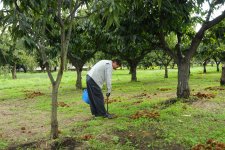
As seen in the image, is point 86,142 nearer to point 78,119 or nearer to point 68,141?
point 68,141

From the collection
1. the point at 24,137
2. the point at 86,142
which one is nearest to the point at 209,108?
the point at 86,142

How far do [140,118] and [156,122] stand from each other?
644mm

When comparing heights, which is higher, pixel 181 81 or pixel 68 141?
pixel 181 81

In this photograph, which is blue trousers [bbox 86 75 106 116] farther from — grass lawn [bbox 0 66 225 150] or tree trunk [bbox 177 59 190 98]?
tree trunk [bbox 177 59 190 98]

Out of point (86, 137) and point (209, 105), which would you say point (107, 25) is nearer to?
point (86, 137)

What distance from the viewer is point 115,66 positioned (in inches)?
435

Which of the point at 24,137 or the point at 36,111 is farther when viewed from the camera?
the point at 36,111

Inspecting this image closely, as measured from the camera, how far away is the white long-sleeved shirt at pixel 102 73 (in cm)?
1095

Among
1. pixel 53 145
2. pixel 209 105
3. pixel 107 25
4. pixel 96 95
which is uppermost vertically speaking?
pixel 107 25

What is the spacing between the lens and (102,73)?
11.2m

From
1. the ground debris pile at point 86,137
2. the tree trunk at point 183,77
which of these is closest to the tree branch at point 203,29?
the tree trunk at point 183,77

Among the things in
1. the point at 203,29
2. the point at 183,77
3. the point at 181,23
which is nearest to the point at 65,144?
the point at 181,23

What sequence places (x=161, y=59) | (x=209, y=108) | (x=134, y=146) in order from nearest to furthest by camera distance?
(x=134, y=146)
(x=209, y=108)
(x=161, y=59)

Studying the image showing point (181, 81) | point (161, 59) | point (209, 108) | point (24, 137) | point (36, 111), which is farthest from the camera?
point (161, 59)
